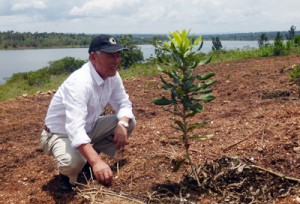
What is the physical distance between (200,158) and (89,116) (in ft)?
3.28

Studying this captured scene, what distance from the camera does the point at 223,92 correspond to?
20.9ft

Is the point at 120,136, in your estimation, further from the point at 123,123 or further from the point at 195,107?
the point at 195,107

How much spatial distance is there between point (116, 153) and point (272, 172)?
1.55m

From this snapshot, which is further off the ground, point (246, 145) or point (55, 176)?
point (246, 145)

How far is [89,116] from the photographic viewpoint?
3143mm

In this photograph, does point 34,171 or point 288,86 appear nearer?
point 34,171

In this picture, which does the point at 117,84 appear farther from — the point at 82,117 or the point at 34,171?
the point at 34,171

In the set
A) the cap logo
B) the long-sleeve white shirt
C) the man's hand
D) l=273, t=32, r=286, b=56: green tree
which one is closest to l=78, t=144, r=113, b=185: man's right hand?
the long-sleeve white shirt

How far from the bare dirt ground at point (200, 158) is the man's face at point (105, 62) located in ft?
2.24

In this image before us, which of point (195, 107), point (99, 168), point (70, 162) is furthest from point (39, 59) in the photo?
point (195, 107)

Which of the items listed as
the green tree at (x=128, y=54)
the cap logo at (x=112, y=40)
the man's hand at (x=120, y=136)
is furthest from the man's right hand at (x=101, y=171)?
the green tree at (x=128, y=54)

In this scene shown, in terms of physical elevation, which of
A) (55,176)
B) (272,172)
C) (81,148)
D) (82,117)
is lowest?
(55,176)

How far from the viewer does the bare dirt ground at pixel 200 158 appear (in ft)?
8.79

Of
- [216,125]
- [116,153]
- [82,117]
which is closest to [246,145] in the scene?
[216,125]
